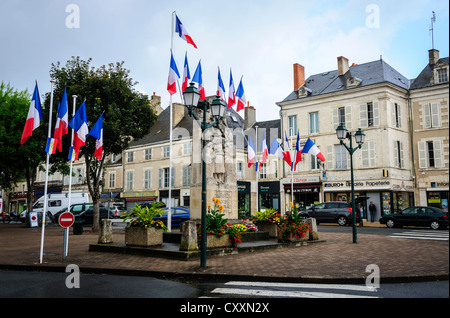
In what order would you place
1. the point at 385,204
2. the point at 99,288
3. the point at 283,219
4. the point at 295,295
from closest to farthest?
the point at 295,295, the point at 99,288, the point at 283,219, the point at 385,204

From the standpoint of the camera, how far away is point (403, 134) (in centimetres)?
2956

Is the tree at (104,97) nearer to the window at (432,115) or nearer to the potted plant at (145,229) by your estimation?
the potted plant at (145,229)

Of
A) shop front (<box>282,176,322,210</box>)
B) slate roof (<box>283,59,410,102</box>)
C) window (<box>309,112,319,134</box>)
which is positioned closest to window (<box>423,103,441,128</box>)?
slate roof (<box>283,59,410,102</box>)

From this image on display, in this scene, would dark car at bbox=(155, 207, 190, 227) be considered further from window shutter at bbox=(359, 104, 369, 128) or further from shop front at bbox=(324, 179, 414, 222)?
window shutter at bbox=(359, 104, 369, 128)

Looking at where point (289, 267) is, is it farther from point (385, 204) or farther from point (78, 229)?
point (385, 204)

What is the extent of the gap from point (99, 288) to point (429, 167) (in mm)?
28184

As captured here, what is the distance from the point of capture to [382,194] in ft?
91.8

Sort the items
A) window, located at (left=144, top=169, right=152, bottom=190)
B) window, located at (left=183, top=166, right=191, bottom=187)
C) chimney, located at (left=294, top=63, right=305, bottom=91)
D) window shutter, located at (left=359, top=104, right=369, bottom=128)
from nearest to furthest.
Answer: window shutter, located at (left=359, top=104, right=369, bottom=128) < chimney, located at (left=294, top=63, right=305, bottom=91) < window, located at (left=183, top=166, right=191, bottom=187) < window, located at (left=144, top=169, right=152, bottom=190)

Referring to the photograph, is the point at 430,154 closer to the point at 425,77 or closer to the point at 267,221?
the point at 425,77

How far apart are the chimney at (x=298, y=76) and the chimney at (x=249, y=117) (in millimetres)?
6783

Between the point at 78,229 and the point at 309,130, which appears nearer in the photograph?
the point at 78,229

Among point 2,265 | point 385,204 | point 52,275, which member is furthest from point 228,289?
point 385,204

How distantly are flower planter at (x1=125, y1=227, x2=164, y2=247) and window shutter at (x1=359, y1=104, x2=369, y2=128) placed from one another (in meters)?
22.9

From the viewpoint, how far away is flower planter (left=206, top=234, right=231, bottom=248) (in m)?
10.2
